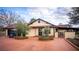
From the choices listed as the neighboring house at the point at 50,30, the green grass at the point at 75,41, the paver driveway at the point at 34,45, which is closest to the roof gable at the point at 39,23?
the neighboring house at the point at 50,30

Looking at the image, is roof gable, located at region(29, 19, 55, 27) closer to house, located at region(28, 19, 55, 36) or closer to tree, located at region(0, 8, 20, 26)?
house, located at region(28, 19, 55, 36)

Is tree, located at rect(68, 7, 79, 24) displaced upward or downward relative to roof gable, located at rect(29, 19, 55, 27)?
upward

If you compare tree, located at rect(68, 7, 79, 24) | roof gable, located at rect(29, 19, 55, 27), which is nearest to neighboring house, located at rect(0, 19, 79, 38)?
roof gable, located at rect(29, 19, 55, 27)

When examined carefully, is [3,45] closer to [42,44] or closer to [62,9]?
[42,44]

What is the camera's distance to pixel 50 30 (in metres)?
3.11

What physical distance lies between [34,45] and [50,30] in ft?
1.04

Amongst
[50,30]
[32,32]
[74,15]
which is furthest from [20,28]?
[74,15]

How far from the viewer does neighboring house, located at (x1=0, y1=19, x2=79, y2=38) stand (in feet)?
10.1

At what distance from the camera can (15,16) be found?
3090mm

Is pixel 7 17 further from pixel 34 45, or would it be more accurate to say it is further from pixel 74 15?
pixel 74 15

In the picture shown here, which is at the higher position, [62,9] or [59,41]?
[62,9]

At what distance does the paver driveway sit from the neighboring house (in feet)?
0.26
